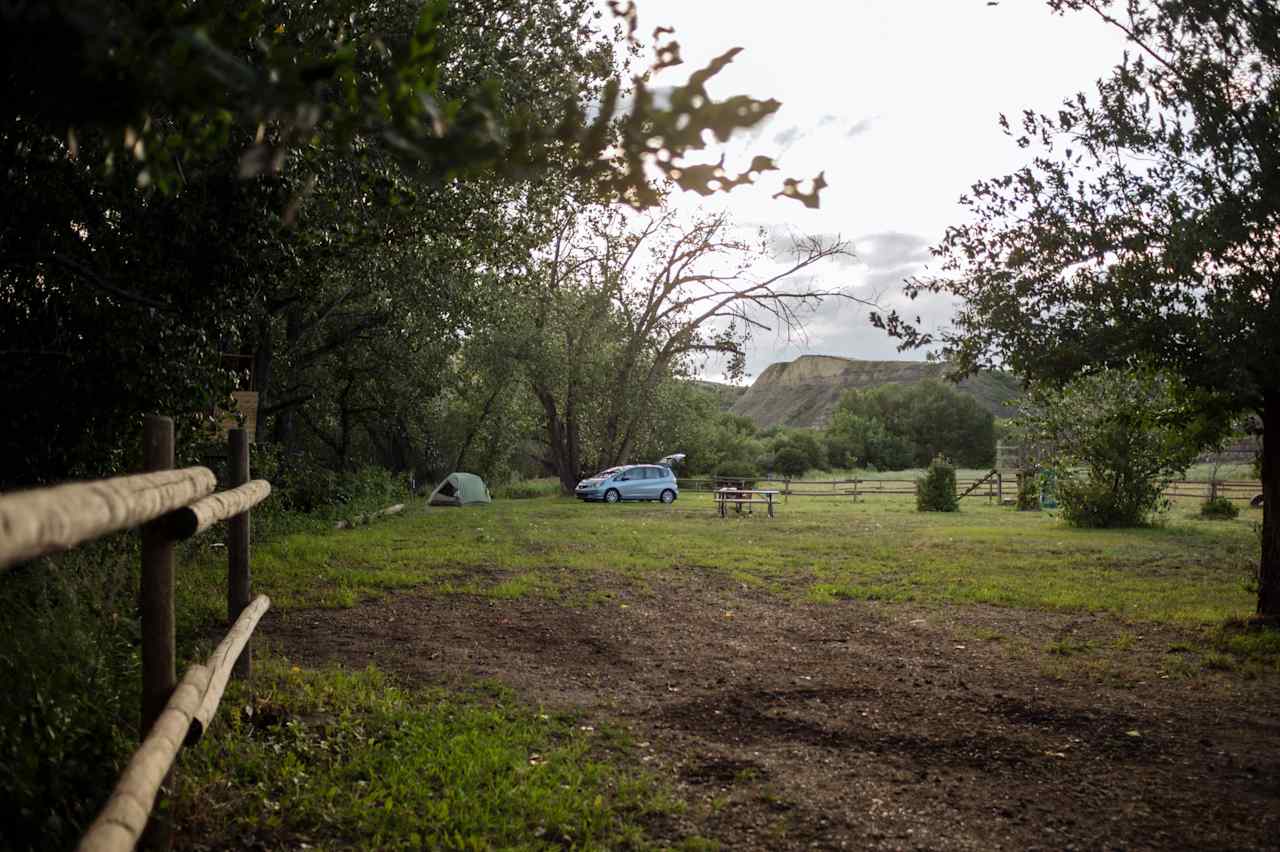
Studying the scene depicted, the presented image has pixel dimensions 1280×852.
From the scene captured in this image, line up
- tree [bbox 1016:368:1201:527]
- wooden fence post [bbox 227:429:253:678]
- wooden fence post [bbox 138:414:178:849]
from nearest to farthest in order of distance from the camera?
wooden fence post [bbox 138:414:178:849]
wooden fence post [bbox 227:429:253:678]
tree [bbox 1016:368:1201:527]

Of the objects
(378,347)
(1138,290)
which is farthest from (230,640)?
(378,347)

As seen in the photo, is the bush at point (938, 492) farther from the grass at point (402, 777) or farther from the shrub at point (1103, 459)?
the grass at point (402, 777)

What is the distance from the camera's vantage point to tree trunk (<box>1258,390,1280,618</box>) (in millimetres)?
8445

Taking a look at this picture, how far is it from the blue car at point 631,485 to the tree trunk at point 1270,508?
951 inches

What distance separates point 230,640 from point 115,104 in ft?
12.0

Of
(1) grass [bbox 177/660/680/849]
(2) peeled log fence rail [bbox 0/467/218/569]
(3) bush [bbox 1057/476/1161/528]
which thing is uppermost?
(2) peeled log fence rail [bbox 0/467/218/569]

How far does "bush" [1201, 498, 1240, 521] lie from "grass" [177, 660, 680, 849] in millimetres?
24588

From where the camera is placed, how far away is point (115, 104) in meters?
1.42

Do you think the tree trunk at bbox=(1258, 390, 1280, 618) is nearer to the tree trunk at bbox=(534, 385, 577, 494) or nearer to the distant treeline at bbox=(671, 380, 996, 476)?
the tree trunk at bbox=(534, 385, 577, 494)

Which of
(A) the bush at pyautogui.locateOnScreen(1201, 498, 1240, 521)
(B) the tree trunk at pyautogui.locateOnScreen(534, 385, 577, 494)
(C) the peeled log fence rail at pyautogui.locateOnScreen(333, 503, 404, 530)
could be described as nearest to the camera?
(C) the peeled log fence rail at pyautogui.locateOnScreen(333, 503, 404, 530)

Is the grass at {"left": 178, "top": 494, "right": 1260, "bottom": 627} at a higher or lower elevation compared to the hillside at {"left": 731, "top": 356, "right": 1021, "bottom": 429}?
lower

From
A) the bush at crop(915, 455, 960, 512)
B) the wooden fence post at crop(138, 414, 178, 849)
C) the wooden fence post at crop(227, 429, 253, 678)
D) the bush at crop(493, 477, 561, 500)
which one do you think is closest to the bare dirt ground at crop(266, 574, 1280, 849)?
the wooden fence post at crop(227, 429, 253, 678)

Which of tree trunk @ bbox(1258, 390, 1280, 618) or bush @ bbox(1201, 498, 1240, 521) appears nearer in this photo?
tree trunk @ bbox(1258, 390, 1280, 618)

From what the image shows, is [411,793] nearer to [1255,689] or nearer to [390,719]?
[390,719]
